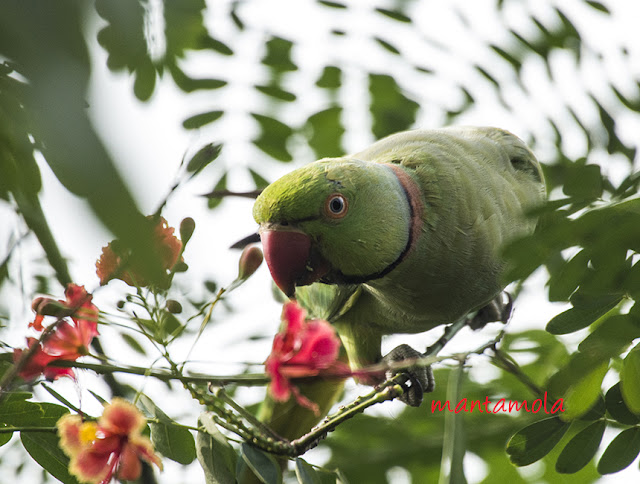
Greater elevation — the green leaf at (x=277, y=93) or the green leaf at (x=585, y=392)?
the green leaf at (x=277, y=93)

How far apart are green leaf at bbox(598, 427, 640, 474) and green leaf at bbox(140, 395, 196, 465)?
2.91 ft

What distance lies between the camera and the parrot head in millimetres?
1754

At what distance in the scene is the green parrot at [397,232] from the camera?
1777mm

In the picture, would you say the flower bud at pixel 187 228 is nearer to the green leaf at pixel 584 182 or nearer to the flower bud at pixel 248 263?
the flower bud at pixel 248 263

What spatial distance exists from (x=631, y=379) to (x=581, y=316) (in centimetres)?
23

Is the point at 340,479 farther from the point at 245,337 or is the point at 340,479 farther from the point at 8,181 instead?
the point at 245,337

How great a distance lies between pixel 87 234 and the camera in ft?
1.17

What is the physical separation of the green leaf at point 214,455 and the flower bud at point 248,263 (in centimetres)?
26

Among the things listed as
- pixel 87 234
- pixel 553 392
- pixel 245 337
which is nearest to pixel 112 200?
pixel 87 234

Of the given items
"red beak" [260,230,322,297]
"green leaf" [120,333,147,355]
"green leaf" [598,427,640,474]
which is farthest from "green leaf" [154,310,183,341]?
"green leaf" [598,427,640,474]

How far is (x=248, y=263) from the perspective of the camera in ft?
4.14

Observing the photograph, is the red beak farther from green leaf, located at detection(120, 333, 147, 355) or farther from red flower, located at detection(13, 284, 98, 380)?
red flower, located at detection(13, 284, 98, 380)

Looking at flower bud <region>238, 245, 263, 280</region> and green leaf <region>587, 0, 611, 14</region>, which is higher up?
green leaf <region>587, 0, 611, 14</region>

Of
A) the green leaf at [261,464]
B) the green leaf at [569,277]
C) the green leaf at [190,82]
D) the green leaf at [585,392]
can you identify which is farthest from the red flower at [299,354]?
the green leaf at [190,82]
